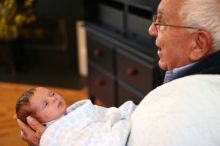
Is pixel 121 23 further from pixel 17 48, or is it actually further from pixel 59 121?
pixel 17 48

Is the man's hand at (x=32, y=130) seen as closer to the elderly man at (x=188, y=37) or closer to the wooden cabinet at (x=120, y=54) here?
the elderly man at (x=188, y=37)

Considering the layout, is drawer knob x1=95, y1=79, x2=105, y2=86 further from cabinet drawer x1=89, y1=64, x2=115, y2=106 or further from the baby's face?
the baby's face

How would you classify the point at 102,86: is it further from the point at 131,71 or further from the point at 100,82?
the point at 131,71

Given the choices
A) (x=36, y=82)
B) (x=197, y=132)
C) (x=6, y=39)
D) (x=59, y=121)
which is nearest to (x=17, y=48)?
(x=6, y=39)

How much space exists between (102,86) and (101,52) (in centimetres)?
25

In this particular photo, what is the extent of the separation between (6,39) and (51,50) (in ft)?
1.52

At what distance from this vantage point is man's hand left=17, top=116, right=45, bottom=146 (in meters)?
1.25

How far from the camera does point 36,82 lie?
3.87 m

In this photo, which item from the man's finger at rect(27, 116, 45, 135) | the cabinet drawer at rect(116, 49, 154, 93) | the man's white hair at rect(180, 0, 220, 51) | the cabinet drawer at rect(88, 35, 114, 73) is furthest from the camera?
the cabinet drawer at rect(88, 35, 114, 73)

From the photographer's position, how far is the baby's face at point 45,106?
4.10ft

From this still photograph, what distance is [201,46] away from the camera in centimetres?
111

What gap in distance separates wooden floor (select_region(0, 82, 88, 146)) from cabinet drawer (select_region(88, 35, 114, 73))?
0.57 metres

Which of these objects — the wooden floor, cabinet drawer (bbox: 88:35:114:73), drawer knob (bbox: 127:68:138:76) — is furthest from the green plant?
drawer knob (bbox: 127:68:138:76)

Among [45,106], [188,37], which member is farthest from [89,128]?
[188,37]
